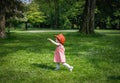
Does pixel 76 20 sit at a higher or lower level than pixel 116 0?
lower

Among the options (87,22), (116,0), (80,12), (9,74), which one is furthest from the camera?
(80,12)

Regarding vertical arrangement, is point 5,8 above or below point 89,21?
above

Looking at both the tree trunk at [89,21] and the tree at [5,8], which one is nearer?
the tree at [5,8]

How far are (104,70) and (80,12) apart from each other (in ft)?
231

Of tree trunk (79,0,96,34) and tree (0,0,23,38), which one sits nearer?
tree (0,0,23,38)

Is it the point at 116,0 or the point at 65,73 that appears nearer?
the point at 65,73

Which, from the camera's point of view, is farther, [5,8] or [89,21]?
[89,21]

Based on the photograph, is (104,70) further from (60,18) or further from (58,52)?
(60,18)

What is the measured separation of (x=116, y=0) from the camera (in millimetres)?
43812

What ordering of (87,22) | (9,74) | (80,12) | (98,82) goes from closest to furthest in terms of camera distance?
1. (98,82)
2. (9,74)
3. (87,22)
4. (80,12)

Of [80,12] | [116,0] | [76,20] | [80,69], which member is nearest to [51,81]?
[80,69]

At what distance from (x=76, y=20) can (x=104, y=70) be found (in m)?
76.9

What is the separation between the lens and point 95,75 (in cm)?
1059

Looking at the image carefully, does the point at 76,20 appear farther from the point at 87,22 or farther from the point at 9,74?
the point at 9,74
